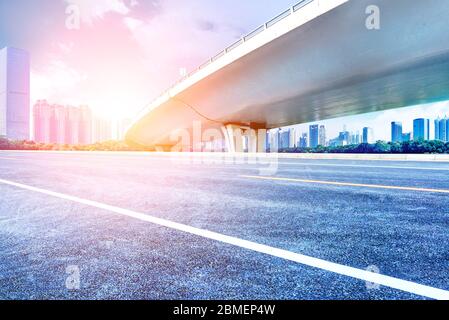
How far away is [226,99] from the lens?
2608cm

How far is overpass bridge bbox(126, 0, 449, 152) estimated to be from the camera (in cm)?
1380

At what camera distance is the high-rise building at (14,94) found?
338 feet

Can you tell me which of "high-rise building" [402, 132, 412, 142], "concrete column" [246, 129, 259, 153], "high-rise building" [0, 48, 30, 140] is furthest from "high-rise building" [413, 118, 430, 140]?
"high-rise building" [0, 48, 30, 140]

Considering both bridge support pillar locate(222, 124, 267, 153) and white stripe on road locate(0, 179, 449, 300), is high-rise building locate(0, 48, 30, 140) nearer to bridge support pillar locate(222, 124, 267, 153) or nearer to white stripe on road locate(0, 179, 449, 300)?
bridge support pillar locate(222, 124, 267, 153)

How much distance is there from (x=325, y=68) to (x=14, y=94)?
127 metres

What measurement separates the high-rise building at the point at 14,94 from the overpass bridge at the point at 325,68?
101389 millimetres

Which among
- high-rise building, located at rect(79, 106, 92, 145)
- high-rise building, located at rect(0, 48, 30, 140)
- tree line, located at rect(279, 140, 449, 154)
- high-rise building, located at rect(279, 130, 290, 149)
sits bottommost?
tree line, located at rect(279, 140, 449, 154)

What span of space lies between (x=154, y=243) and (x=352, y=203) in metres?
3.16

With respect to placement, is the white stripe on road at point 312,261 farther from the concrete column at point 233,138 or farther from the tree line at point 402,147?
the concrete column at point 233,138

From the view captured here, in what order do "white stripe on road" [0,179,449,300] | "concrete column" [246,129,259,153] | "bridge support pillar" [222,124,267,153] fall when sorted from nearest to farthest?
"white stripe on road" [0,179,449,300]
"bridge support pillar" [222,124,267,153]
"concrete column" [246,129,259,153]

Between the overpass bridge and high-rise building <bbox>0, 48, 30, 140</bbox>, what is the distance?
10139 centimetres

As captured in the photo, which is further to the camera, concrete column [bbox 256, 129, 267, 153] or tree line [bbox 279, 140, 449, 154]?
concrete column [bbox 256, 129, 267, 153]

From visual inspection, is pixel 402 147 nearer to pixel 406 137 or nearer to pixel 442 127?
pixel 406 137

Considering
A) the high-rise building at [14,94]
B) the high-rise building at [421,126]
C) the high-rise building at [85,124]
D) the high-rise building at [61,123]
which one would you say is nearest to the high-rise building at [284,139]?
the high-rise building at [421,126]
